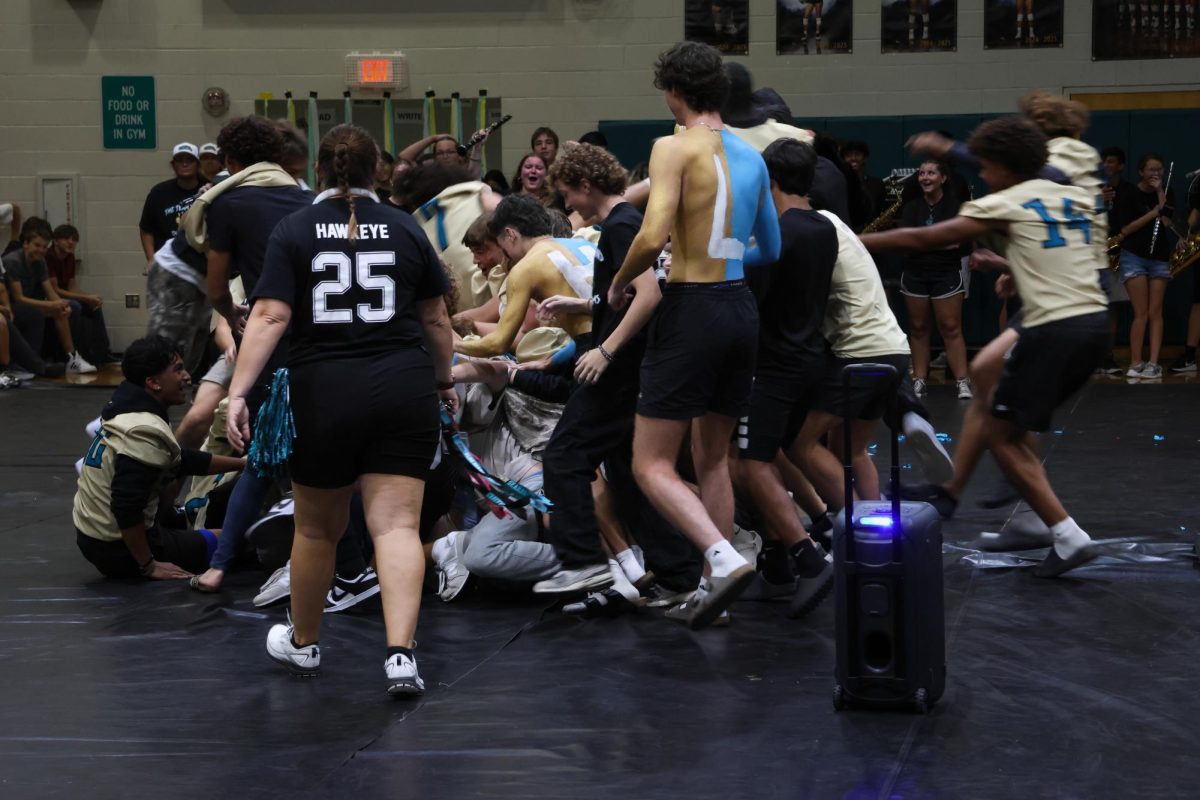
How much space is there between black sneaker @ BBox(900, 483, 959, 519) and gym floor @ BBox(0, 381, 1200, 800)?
9.8 inches

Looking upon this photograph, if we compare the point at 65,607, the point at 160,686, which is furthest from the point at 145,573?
Result: the point at 160,686

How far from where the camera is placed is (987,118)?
1291 centimetres

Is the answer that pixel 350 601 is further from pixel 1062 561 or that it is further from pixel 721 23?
pixel 721 23

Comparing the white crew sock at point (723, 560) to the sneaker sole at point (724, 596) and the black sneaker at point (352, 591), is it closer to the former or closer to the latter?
the sneaker sole at point (724, 596)

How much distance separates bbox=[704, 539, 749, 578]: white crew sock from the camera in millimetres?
4672

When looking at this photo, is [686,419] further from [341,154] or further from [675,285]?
[341,154]

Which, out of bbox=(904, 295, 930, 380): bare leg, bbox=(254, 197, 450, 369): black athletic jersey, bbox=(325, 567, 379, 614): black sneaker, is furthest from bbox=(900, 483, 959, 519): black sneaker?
bbox=(904, 295, 930, 380): bare leg

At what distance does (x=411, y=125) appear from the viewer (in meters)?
13.5

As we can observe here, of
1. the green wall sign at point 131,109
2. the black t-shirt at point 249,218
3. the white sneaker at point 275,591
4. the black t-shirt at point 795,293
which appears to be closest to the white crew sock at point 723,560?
the black t-shirt at point 795,293

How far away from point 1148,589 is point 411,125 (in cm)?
933

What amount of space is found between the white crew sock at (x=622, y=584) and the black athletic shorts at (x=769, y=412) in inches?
21.8

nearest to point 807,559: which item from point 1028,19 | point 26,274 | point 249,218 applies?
point 249,218

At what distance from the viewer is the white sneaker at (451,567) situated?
17.7ft

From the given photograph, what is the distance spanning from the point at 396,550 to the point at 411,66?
980 cm
